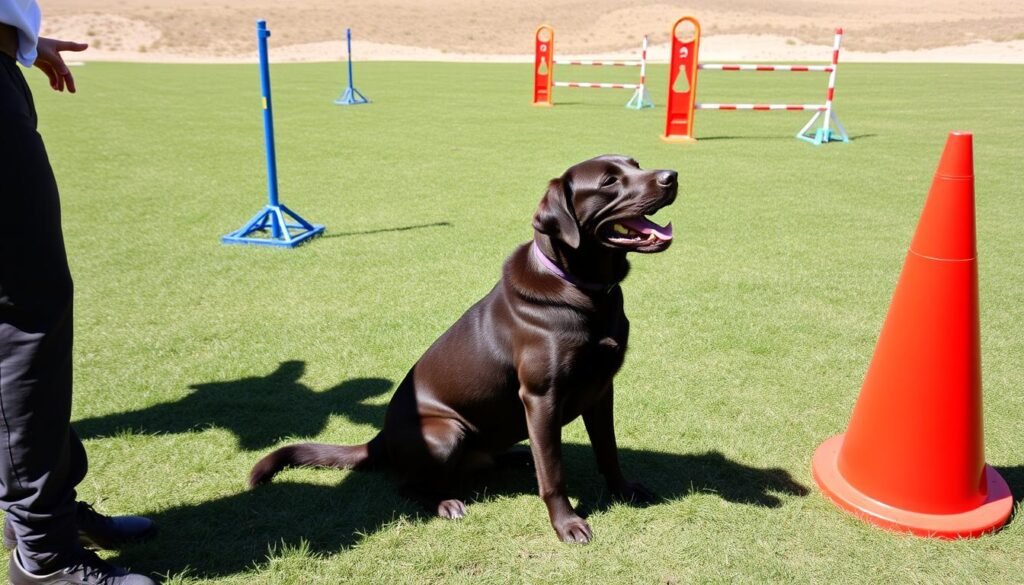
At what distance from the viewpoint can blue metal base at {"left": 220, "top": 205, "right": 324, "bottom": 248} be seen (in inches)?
255

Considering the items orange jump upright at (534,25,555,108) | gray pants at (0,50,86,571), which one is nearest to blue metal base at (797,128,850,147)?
orange jump upright at (534,25,555,108)

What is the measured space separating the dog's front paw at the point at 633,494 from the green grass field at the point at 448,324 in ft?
0.19

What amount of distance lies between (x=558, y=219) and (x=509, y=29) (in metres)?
68.6

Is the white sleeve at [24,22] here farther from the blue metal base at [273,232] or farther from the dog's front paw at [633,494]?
the blue metal base at [273,232]

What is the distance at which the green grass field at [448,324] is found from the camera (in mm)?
2584

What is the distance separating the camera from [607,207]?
2523 millimetres

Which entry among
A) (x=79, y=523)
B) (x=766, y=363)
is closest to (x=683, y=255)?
(x=766, y=363)

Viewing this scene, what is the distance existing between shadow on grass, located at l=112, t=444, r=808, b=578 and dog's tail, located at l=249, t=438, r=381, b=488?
0.07 meters

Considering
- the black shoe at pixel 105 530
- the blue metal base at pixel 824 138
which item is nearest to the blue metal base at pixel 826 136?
the blue metal base at pixel 824 138

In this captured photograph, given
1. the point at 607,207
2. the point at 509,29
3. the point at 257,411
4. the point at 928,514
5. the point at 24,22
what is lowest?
the point at 257,411

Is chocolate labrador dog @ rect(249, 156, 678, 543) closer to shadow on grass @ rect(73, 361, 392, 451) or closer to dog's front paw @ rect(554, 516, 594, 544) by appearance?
dog's front paw @ rect(554, 516, 594, 544)

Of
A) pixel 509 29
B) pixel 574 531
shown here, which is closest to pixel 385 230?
pixel 574 531

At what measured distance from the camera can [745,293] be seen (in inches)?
210

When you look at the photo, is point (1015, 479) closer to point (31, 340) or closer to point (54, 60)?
point (31, 340)
